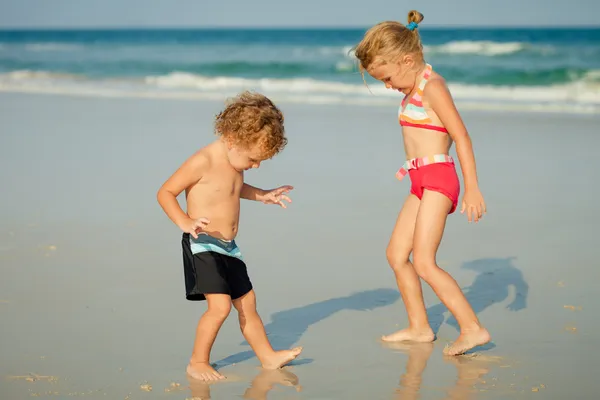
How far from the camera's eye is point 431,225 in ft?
12.2

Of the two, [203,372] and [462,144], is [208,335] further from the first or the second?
[462,144]

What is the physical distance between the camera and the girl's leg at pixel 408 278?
3.92 metres

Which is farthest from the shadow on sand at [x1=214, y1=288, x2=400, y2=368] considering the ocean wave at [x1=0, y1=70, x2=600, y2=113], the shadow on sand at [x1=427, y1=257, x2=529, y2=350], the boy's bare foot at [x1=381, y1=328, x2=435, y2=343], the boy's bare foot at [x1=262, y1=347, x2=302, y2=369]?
the ocean wave at [x1=0, y1=70, x2=600, y2=113]

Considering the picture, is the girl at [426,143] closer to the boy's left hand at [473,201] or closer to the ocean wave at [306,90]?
the boy's left hand at [473,201]

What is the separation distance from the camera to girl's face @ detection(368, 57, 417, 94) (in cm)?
374

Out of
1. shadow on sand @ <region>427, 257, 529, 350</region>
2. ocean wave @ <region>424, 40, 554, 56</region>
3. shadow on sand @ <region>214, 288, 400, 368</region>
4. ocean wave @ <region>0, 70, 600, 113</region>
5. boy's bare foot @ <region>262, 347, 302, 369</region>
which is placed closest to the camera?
boy's bare foot @ <region>262, 347, 302, 369</region>

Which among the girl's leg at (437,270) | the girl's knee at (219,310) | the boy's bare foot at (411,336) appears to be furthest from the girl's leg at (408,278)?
the girl's knee at (219,310)

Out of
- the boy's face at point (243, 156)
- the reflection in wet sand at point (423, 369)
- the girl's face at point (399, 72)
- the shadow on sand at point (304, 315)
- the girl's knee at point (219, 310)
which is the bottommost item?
the reflection in wet sand at point (423, 369)

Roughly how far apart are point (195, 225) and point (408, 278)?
1143 mm

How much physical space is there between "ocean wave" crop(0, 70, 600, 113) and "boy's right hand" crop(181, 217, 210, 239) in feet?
31.9

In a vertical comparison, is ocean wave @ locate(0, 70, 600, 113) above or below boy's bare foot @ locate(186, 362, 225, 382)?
above

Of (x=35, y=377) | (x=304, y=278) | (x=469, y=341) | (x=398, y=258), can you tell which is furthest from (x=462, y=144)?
(x=35, y=377)

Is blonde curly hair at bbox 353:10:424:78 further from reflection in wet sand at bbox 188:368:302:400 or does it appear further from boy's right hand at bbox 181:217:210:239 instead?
reflection in wet sand at bbox 188:368:302:400

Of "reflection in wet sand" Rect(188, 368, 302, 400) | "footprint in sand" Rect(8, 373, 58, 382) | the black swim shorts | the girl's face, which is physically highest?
the girl's face
